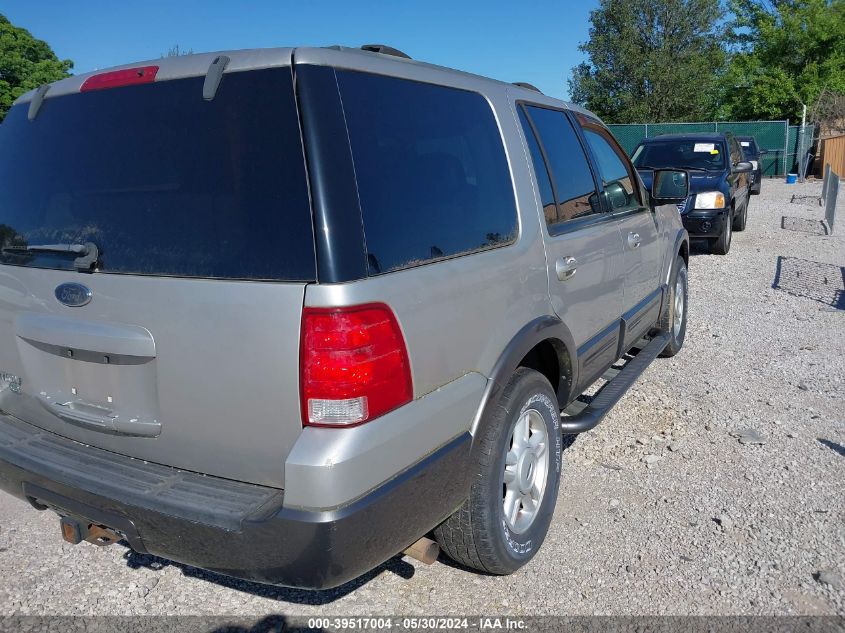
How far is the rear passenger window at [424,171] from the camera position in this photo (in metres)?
2.27

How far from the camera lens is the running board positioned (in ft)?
11.6

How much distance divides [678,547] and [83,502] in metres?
2.46

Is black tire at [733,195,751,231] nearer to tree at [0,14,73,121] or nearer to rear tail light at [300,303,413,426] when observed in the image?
rear tail light at [300,303,413,426]

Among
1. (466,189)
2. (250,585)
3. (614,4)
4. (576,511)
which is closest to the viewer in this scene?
(466,189)

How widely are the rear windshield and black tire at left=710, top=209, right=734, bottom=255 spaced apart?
998 centimetres

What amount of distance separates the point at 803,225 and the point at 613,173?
38.9 ft

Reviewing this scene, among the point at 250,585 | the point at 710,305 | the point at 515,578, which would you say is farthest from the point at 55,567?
the point at 710,305

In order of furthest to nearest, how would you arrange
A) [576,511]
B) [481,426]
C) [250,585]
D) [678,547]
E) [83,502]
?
[576,511] < [678,547] < [250,585] < [481,426] < [83,502]

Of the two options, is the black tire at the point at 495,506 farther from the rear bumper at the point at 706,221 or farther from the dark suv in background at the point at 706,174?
the rear bumper at the point at 706,221

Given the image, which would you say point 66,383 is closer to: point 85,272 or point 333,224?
point 85,272

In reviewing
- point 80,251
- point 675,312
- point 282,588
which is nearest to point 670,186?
point 675,312

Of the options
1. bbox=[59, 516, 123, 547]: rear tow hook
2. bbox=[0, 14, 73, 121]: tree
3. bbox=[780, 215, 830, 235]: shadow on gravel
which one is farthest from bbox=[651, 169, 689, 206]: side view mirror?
bbox=[0, 14, 73, 121]: tree

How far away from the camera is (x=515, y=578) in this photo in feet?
10.1

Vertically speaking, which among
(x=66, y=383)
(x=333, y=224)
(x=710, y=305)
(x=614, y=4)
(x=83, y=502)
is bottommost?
(x=710, y=305)
